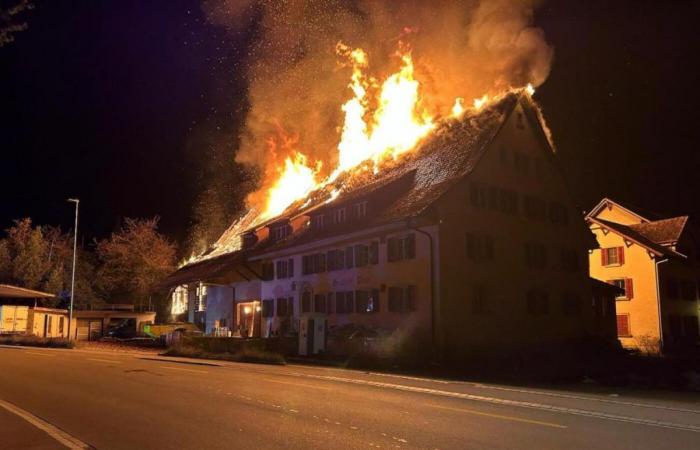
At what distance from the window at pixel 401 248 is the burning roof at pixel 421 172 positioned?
115 centimetres

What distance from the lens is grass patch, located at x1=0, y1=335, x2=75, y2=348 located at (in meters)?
36.4

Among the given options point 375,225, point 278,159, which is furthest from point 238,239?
point 375,225

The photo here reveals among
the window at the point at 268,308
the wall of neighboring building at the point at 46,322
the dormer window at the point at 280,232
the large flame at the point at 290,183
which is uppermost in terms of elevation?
Answer: the large flame at the point at 290,183

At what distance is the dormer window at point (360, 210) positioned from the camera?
104ft

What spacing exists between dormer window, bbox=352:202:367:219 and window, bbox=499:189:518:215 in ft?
22.7

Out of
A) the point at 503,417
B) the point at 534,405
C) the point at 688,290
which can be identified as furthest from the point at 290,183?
the point at 503,417

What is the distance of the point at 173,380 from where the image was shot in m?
15.9

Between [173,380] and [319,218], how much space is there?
1999 cm

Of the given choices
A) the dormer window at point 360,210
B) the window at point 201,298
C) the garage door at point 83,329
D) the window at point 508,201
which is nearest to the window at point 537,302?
the window at point 508,201

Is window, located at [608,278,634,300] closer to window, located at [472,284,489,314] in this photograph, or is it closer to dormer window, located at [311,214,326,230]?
window, located at [472,284,489,314]

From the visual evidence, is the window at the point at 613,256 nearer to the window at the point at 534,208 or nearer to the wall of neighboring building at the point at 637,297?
the wall of neighboring building at the point at 637,297

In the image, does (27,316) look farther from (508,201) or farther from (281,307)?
(508,201)

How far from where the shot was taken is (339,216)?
33531mm

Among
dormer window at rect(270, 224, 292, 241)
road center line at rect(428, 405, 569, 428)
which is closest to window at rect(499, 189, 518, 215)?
dormer window at rect(270, 224, 292, 241)
